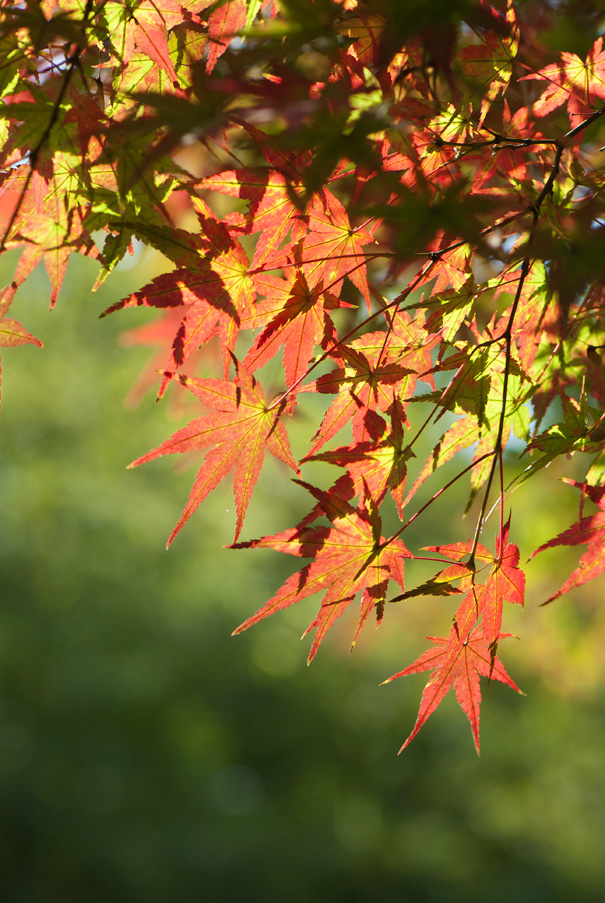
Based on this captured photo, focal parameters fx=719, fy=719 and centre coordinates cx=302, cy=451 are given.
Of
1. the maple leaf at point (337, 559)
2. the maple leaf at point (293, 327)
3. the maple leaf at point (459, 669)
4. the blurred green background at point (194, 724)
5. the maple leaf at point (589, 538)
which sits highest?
the maple leaf at point (293, 327)

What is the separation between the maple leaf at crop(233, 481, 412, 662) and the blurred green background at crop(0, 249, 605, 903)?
5.62 metres

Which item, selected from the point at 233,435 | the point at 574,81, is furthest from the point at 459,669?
the point at 574,81

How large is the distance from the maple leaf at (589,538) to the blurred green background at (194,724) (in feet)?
18.2

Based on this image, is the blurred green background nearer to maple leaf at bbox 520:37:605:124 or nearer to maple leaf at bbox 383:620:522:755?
maple leaf at bbox 383:620:522:755

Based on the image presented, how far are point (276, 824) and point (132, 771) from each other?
1529 millimetres

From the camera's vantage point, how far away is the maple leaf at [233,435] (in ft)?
2.30

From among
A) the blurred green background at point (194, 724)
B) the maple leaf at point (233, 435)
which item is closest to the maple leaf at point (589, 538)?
the maple leaf at point (233, 435)

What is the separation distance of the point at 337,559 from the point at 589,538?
9.6 inches

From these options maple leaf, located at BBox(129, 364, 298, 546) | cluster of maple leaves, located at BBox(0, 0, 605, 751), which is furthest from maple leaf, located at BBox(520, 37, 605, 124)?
maple leaf, located at BBox(129, 364, 298, 546)

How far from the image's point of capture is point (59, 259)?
26.5 inches

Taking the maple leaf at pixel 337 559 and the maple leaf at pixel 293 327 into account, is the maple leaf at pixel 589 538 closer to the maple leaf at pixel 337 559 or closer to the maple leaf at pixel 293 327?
the maple leaf at pixel 337 559

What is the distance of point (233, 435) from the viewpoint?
28.4 inches

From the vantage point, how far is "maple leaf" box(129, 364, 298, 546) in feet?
2.30

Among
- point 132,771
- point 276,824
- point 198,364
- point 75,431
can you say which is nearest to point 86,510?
point 75,431
